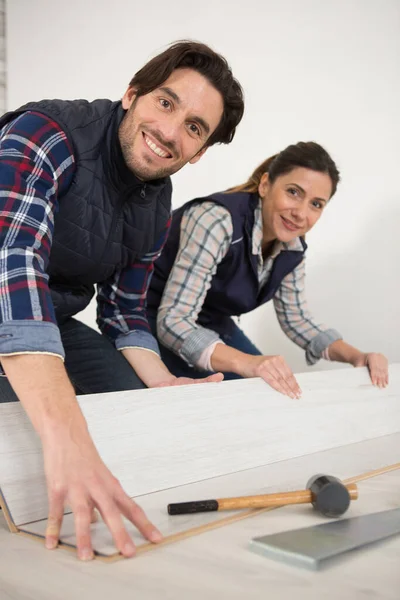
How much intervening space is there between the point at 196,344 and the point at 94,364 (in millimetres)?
318

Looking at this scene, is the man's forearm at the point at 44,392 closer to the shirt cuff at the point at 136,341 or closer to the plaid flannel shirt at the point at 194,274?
the shirt cuff at the point at 136,341

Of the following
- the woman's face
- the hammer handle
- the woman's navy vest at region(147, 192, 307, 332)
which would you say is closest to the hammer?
the hammer handle

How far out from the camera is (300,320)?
2.56 metres

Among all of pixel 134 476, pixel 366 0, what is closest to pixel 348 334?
pixel 366 0

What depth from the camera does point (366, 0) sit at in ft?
9.80

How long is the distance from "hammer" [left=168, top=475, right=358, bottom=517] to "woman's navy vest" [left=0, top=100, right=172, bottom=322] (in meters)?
0.73

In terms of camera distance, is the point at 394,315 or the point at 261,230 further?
the point at 394,315

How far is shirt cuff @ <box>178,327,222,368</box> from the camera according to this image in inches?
77.4

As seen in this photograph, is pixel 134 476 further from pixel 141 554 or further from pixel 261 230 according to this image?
pixel 261 230

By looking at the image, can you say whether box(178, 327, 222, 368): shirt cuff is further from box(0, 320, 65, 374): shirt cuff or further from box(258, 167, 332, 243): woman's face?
box(0, 320, 65, 374): shirt cuff

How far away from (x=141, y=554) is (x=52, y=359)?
12.4 inches

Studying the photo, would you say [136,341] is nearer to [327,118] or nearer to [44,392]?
[44,392]

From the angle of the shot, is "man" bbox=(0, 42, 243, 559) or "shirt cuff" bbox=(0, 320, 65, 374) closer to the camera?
"man" bbox=(0, 42, 243, 559)

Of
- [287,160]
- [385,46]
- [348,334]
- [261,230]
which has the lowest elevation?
[348,334]
